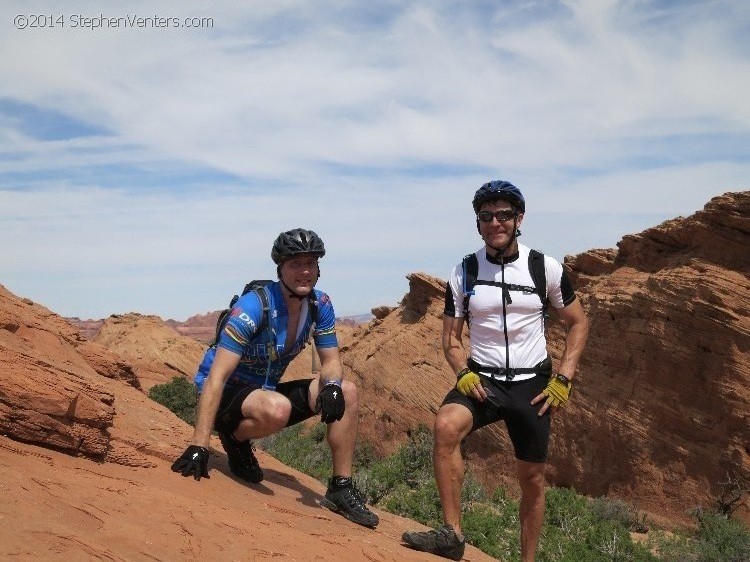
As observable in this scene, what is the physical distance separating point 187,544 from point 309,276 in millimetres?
2111

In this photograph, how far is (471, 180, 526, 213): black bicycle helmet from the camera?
4.79 meters

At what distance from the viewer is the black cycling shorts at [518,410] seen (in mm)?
4672

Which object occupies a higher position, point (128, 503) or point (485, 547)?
point (128, 503)

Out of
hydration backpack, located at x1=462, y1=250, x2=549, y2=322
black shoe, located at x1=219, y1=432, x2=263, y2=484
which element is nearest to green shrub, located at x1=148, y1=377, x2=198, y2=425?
black shoe, located at x1=219, y1=432, x2=263, y2=484

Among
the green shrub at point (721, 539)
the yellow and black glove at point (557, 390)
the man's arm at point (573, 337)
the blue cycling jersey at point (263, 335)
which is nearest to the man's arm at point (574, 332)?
the man's arm at point (573, 337)

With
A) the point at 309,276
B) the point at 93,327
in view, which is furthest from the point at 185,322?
the point at 309,276

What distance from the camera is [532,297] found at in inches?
186

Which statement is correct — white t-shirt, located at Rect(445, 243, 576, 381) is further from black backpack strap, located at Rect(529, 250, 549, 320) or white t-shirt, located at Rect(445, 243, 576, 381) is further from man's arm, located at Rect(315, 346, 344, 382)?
man's arm, located at Rect(315, 346, 344, 382)

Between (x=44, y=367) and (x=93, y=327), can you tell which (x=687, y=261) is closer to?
(x=44, y=367)

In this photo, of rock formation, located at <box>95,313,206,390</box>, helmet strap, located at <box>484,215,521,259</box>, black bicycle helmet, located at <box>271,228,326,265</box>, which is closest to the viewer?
helmet strap, located at <box>484,215,521,259</box>

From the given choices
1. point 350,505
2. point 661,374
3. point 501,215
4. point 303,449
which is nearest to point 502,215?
point 501,215

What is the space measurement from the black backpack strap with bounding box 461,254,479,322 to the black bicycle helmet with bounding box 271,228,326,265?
1.00 meters

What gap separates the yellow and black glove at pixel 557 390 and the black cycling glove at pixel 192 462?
2257 millimetres

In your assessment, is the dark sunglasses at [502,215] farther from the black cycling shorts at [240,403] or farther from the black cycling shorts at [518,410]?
the black cycling shorts at [240,403]
